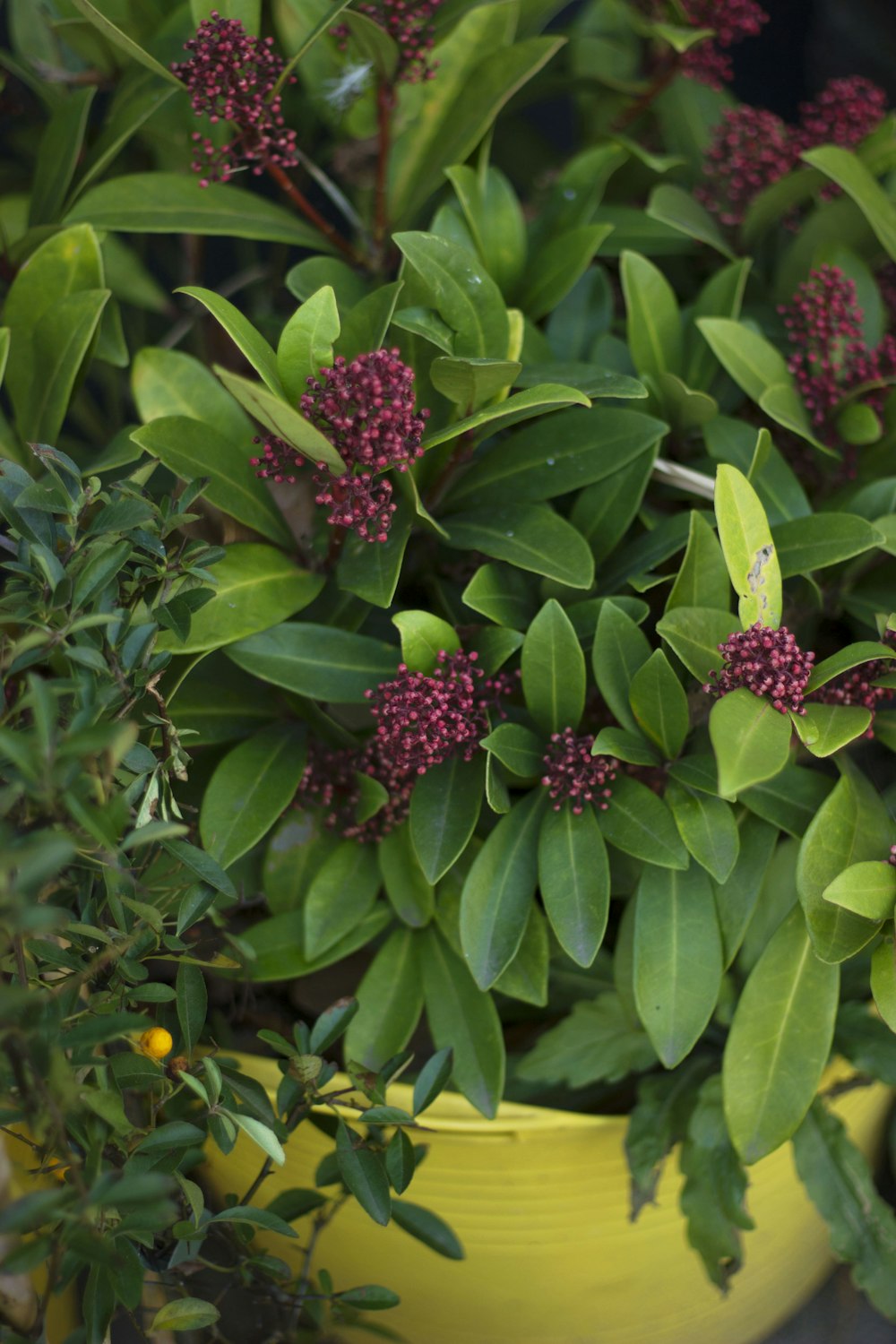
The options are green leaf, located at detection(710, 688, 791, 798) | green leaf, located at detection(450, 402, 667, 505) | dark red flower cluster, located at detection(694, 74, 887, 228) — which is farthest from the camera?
dark red flower cluster, located at detection(694, 74, 887, 228)

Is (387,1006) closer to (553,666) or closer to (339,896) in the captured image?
(339,896)

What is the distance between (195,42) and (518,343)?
278mm

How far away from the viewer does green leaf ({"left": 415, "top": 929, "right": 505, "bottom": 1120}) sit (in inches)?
30.4

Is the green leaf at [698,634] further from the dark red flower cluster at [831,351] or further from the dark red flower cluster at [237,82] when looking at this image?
the dark red flower cluster at [237,82]

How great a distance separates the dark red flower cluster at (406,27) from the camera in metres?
0.81

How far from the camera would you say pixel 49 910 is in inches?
16.3

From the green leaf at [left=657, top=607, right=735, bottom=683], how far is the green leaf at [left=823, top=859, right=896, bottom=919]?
13 centimetres

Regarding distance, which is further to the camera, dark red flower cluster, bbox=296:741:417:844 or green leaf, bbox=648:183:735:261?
green leaf, bbox=648:183:735:261

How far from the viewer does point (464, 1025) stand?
0.80 metres

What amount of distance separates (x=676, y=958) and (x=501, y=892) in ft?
0.39

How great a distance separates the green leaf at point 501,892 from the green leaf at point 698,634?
0.50 ft

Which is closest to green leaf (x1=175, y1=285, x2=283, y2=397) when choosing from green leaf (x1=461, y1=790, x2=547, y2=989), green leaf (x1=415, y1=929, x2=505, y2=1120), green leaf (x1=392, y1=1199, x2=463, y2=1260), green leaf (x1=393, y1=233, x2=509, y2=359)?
green leaf (x1=393, y1=233, x2=509, y2=359)

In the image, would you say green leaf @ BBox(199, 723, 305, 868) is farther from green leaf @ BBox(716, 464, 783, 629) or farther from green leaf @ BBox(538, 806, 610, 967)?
green leaf @ BBox(716, 464, 783, 629)

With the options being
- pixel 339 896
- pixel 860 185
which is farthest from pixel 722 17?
pixel 339 896
